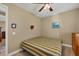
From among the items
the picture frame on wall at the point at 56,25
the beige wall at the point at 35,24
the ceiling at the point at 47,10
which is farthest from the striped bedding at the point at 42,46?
the ceiling at the point at 47,10

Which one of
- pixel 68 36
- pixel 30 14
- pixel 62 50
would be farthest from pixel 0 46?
pixel 68 36

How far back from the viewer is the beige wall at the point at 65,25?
195 centimetres

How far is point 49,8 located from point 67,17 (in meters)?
0.38

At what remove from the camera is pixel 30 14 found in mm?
→ 2064

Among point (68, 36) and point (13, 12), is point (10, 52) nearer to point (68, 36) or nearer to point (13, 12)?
point (13, 12)

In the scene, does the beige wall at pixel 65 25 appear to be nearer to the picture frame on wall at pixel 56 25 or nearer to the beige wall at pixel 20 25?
the picture frame on wall at pixel 56 25

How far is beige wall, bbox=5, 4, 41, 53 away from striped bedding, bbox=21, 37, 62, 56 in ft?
0.36

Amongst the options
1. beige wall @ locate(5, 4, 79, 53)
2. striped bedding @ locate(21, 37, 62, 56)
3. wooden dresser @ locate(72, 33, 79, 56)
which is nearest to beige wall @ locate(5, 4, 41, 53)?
beige wall @ locate(5, 4, 79, 53)

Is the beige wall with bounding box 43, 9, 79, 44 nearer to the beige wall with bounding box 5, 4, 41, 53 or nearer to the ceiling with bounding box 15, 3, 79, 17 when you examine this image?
the ceiling with bounding box 15, 3, 79, 17

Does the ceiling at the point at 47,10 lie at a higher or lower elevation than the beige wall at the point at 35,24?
higher

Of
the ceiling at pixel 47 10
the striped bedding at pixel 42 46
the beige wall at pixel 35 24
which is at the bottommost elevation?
Answer: the striped bedding at pixel 42 46

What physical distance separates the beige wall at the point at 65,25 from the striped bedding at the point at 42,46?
0.13 metres

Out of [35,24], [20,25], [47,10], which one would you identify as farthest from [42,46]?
[47,10]

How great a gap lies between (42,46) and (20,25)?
0.57 metres
